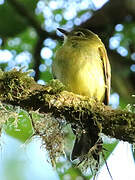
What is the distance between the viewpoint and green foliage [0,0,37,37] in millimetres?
5398

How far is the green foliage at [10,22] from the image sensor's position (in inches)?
213

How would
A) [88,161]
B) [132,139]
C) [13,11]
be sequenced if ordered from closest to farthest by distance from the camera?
[132,139], [88,161], [13,11]

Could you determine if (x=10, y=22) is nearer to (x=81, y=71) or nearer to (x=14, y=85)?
(x=81, y=71)

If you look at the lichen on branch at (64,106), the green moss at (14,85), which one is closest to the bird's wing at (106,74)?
the lichen on branch at (64,106)

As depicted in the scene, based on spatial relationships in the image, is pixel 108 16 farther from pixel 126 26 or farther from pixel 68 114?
pixel 68 114

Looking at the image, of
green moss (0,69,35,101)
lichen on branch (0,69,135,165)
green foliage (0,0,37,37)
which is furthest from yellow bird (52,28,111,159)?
green foliage (0,0,37,37)

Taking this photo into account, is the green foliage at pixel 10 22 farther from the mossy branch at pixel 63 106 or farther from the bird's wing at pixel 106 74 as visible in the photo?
the mossy branch at pixel 63 106

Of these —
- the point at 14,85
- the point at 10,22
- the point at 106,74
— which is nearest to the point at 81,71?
the point at 106,74

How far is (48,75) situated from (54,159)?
8.14ft

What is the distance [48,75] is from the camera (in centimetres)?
518

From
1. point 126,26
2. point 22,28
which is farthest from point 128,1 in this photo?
point 22,28

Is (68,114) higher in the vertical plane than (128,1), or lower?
lower

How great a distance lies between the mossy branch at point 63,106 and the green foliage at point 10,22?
9.33 feet

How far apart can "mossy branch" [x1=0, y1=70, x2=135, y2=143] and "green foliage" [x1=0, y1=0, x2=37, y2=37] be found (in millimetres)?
2843
